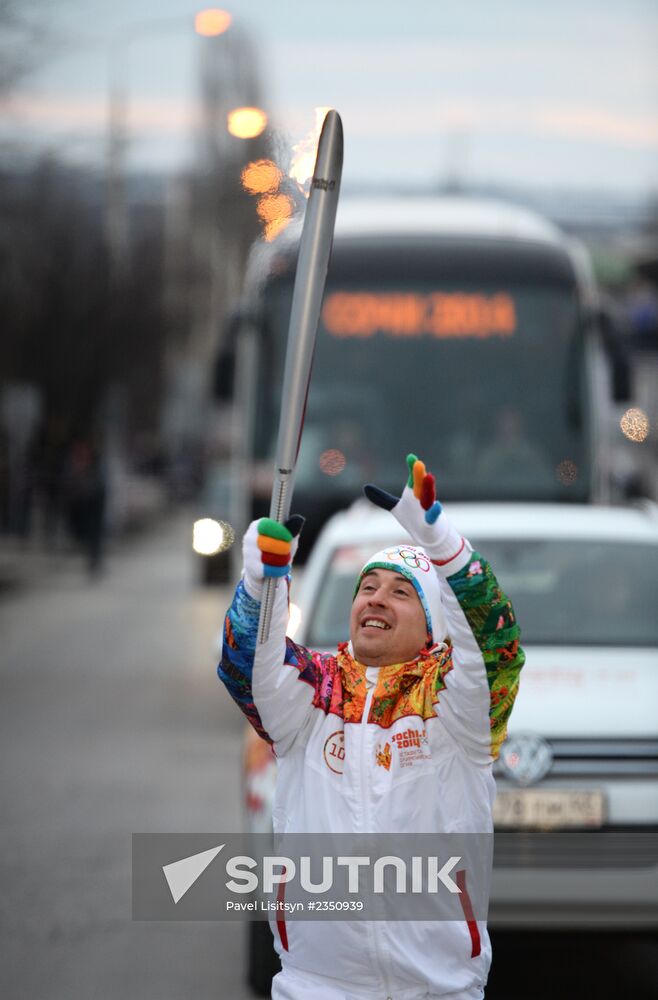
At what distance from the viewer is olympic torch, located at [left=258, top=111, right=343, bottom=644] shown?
276 cm

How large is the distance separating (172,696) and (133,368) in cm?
2677

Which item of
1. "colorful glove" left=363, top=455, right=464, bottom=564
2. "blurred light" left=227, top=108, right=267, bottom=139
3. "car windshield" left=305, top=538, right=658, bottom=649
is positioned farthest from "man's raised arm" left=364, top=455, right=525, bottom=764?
"car windshield" left=305, top=538, right=658, bottom=649

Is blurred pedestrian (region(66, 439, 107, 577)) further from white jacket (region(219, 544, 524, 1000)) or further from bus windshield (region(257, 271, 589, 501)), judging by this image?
white jacket (region(219, 544, 524, 1000))

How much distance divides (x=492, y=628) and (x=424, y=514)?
270 mm

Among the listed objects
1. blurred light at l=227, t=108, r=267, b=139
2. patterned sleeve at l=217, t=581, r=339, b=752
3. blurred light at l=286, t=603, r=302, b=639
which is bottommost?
A: patterned sleeve at l=217, t=581, r=339, b=752

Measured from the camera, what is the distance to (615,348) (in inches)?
435

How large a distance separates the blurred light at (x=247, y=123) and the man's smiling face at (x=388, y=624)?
1.08m

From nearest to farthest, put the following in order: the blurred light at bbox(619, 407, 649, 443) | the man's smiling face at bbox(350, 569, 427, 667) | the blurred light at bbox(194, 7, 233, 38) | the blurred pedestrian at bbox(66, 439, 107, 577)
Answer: the man's smiling face at bbox(350, 569, 427, 667) → the blurred light at bbox(194, 7, 233, 38) → the blurred light at bbox(619, 407, 649, 443) → the blurred pedestrian at bbox(66, 439, 107, 577)

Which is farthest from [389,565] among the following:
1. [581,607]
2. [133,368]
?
[133,368]

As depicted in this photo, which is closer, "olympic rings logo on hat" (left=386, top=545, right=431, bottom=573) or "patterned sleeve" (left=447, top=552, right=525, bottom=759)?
"patterned sleeve" (left=447, top=552, right=525, bottom=759)

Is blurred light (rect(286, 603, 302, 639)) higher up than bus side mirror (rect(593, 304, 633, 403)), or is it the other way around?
bus side mirror (rect(593, 304, 633, 403))

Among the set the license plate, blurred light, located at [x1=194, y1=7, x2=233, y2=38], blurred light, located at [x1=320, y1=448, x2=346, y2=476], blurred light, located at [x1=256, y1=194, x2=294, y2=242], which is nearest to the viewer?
blurred light, located at [x1=256, y1=194, x2=294, y2=242]

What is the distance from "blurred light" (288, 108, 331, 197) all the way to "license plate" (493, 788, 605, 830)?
2.37 meters

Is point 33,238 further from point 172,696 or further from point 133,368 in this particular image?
point 172,696
